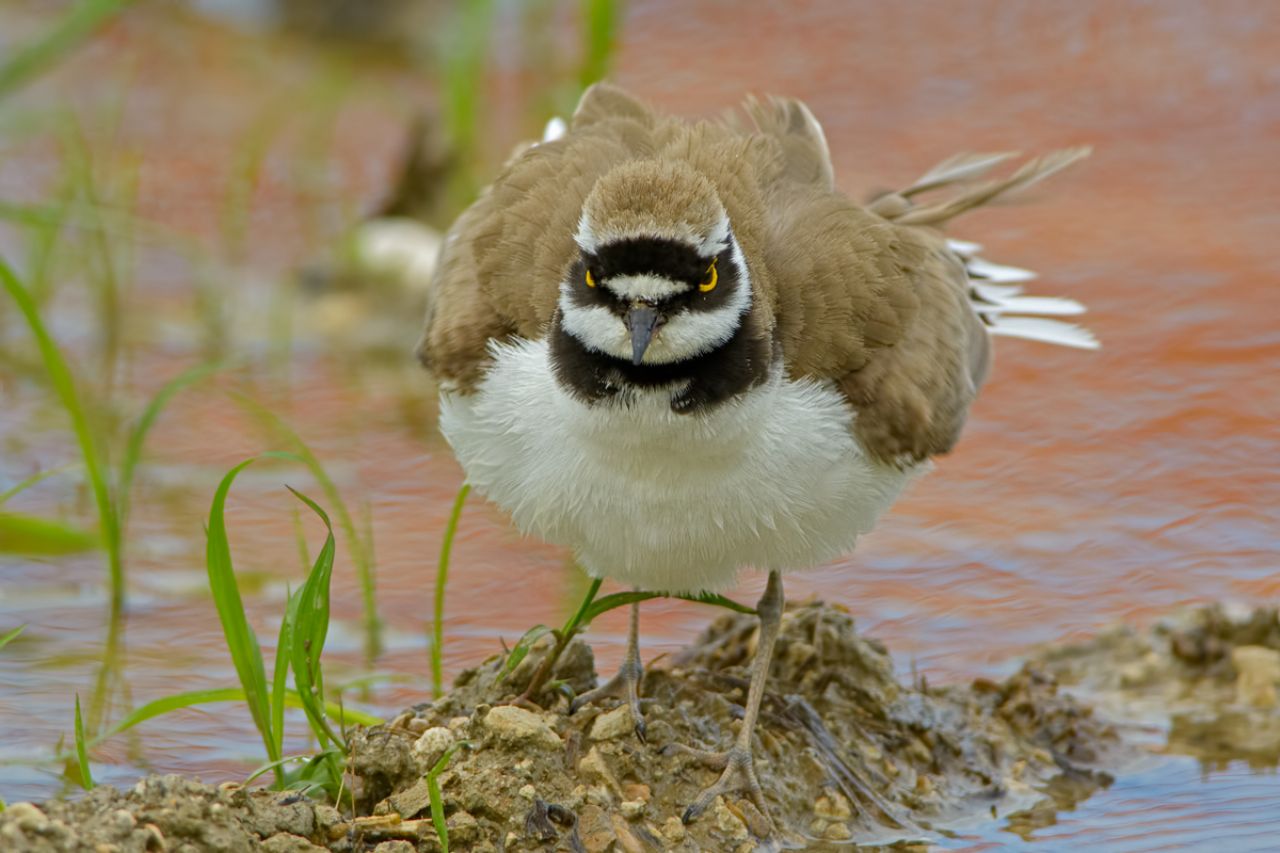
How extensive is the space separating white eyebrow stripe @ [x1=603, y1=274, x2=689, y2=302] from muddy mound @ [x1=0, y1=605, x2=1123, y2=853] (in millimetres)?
1099

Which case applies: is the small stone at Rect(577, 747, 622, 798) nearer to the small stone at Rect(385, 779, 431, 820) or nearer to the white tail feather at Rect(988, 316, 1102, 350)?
the small stone at Rect(385, 779, 431, 820)

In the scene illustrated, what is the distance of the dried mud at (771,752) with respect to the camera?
14.6 ft

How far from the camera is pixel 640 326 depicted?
15.2 feet

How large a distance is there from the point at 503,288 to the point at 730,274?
73 cm

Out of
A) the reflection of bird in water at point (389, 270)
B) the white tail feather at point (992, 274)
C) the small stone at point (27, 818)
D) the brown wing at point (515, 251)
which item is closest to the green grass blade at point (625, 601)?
the brown wing at point (515, 251)

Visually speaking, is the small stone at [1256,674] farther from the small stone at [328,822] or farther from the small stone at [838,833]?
the small stone at [328,822]

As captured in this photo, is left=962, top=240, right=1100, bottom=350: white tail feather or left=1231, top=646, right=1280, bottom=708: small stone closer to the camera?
left=1231, top=646, right=1280, bottom=708: small stone

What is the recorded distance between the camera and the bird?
4.76 meters

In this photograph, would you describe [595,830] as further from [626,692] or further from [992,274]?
[992,274]

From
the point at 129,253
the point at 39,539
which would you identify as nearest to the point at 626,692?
the point at 39,539

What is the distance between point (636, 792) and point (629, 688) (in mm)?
341

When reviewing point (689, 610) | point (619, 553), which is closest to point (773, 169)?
point (619, 553)

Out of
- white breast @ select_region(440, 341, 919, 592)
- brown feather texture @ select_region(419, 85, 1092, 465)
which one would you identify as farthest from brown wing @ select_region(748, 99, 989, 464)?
white breast @ select_region(440, 341, 919, 592)

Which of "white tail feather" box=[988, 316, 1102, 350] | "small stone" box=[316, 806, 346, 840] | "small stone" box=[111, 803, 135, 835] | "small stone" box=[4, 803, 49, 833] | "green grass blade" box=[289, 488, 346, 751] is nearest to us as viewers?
"small stone" box=[4, 803, 49, 833]
